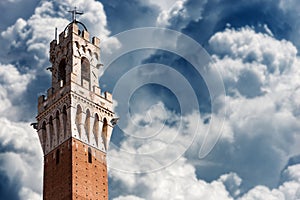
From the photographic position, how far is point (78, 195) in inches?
1635

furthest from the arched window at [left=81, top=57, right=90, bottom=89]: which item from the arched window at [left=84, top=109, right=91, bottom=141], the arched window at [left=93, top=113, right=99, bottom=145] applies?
Result: the arched window at [left=93, top=113, right=99, bottom=145]

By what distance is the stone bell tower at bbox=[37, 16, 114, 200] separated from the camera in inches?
1689

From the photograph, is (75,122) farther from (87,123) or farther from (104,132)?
(104,132)

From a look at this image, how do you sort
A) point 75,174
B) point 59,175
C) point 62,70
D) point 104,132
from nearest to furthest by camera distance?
point 75,174, point 59,175, point 104,132, point 62,70

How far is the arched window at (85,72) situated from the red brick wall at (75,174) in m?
5.70

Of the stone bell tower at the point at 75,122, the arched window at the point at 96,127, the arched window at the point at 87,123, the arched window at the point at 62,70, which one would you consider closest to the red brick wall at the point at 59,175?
the stone bell tower at the point at 75,122

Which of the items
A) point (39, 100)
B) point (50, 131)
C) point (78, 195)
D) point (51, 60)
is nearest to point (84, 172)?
point (78, 195)

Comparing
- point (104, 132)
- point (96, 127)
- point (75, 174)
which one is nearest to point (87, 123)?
point (96, 127)

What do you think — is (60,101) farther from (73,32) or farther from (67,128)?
(73,32)

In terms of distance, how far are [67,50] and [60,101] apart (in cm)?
516

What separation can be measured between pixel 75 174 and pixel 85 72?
10.2m

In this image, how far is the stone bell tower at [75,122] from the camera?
42906mm

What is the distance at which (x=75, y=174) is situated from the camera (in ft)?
139

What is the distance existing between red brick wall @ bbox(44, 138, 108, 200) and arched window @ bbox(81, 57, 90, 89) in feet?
18.7
